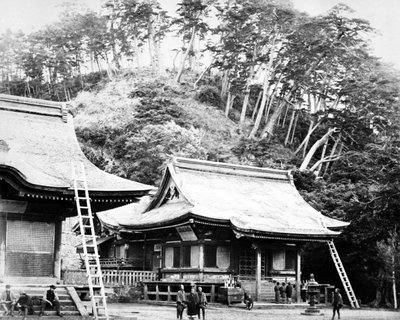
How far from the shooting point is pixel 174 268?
2839 cm

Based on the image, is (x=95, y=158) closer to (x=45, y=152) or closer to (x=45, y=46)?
(x=45, y=46)

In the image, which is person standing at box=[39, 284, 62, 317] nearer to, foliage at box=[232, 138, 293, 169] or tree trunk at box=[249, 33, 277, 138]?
foliage at box=[232, 138, 293, 169]

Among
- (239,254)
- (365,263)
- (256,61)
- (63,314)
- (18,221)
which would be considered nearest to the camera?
(63,314)

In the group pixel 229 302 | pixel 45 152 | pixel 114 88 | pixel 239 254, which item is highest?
pixel 114 88

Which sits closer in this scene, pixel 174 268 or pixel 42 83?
pixel 174 268

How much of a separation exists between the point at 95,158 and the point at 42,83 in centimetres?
2359

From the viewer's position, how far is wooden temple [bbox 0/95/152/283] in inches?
678

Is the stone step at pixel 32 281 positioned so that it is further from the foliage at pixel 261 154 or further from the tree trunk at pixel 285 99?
the tree trunk at pixel 285 99

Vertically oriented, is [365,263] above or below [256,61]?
below

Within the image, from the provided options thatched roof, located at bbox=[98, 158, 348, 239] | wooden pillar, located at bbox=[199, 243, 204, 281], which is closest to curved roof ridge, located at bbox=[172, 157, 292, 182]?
thatched roof, located at bbox=[98, 158, 348, 239]

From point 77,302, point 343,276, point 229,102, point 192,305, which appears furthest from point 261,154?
point 77,302

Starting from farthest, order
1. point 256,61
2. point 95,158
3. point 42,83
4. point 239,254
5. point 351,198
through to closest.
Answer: point 42,83 < point 256,61 < point 95,158 < point 351,198 < point 239,254

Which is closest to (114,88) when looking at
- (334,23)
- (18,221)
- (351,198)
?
(334,23)

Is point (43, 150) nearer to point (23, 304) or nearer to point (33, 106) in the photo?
point (33, 106)
